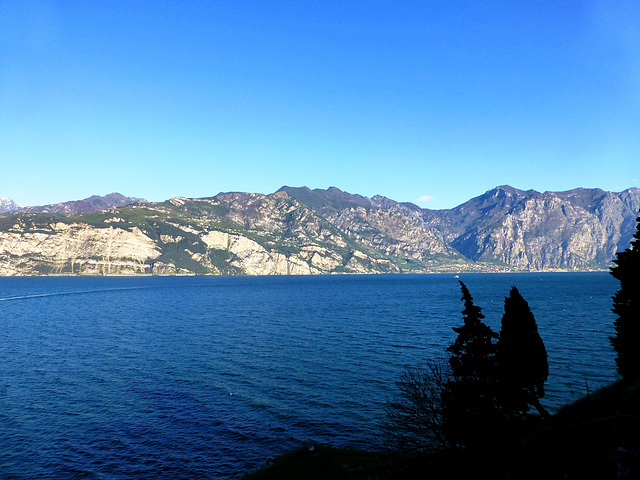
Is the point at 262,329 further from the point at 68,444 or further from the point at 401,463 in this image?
the point at 401,463

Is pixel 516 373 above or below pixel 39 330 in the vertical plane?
above

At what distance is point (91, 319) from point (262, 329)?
228 ft

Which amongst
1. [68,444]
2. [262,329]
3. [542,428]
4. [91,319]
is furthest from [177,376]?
[91,319]

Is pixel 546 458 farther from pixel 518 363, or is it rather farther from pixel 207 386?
pixel 207 386

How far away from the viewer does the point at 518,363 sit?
41.7 metres

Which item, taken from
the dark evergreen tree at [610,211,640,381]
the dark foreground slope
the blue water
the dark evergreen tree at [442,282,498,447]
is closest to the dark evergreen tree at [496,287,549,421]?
the dark evergreen tree at [442,282,498,447]

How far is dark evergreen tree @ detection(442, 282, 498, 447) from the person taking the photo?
36094 millimetres

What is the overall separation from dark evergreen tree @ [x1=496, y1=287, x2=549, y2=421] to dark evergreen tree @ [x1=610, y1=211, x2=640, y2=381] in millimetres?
9219

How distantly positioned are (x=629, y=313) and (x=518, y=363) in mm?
15334

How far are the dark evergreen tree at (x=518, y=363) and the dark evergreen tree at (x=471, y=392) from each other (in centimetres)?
164

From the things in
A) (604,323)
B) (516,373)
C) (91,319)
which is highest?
(516,373)

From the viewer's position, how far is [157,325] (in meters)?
134

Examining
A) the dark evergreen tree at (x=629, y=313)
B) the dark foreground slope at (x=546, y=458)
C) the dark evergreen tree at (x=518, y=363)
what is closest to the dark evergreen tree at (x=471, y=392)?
the dark evergreen tree at (x=518, y=363)

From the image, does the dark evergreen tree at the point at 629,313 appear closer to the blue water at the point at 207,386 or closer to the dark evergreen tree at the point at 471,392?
the blue water at the point at 207,386
